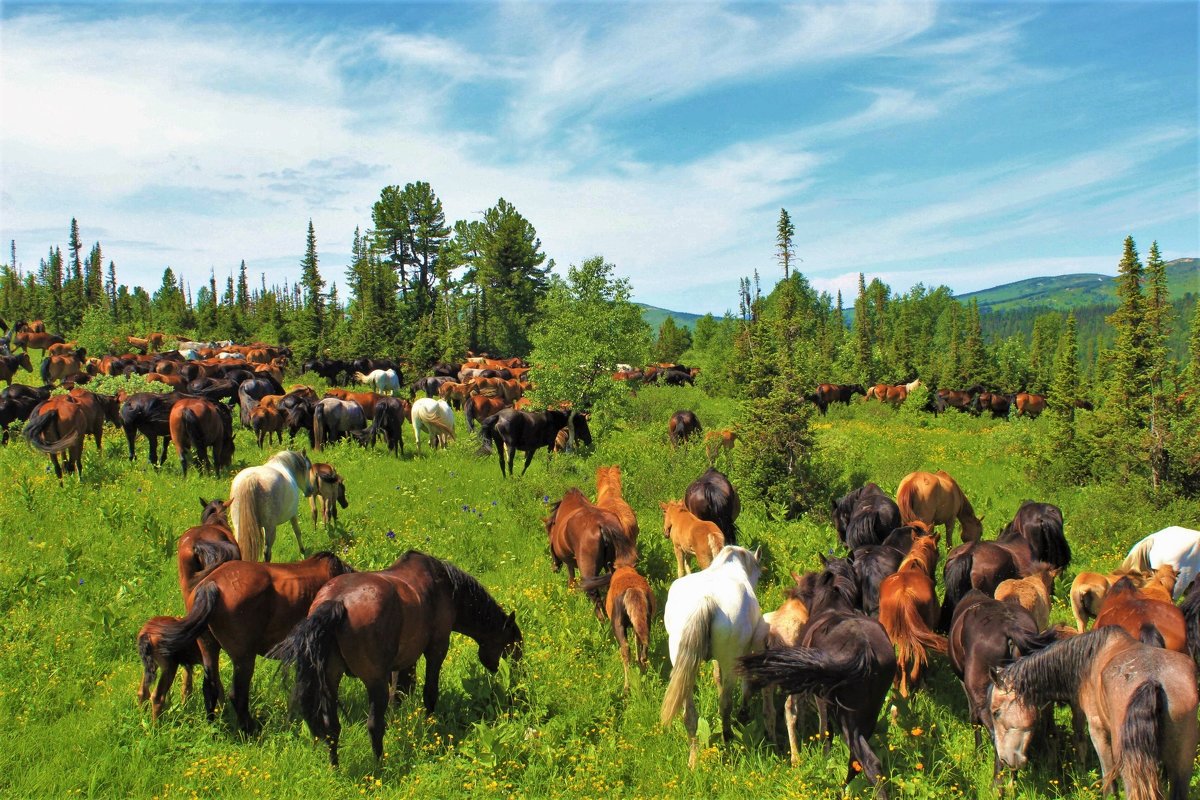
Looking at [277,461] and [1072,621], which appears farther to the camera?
[277,461]

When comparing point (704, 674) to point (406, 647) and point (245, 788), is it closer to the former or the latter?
point (406, 647)

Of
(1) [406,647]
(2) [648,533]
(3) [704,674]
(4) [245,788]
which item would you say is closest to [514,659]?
(1) [406,647]

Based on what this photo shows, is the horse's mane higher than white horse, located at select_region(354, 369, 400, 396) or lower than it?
lower

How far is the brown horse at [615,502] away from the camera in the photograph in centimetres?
926

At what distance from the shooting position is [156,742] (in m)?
5.68

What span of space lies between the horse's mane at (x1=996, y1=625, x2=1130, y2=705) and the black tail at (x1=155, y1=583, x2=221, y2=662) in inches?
247

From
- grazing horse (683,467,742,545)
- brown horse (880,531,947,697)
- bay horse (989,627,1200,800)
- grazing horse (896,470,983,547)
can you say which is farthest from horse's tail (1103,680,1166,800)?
grazing horse (896,470,983,547)

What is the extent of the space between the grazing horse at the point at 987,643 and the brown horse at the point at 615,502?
3916mm

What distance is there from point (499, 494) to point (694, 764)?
8.87 m

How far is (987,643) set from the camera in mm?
5793

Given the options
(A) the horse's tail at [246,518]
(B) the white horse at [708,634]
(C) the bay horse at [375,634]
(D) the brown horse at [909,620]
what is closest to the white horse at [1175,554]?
(D) the brown horse at [909,620]

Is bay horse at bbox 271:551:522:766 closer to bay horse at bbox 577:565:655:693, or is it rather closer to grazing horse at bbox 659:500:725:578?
bay horse at bbox 577:565:655:693

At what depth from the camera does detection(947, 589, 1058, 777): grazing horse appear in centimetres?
554

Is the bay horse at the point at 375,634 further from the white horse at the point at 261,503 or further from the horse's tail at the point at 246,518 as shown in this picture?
the horse's tail at the point at 246,518
